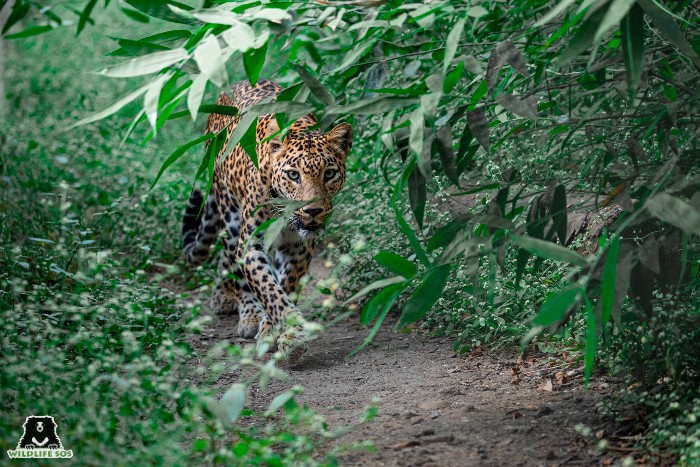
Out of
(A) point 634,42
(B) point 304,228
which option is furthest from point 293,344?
(A) point 634,42

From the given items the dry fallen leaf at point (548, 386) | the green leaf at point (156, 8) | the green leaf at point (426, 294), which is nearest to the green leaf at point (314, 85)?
the green leaf at point (156, 8)

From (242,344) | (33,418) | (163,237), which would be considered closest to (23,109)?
(163,237)

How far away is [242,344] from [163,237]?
70.7 inches

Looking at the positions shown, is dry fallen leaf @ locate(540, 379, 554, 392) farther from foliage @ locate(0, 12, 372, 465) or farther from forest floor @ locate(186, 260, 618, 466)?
foliage @ locate(0, 12, 372, 465)

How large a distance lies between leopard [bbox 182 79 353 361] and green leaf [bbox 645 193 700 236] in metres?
2.41

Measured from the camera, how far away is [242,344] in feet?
19.1

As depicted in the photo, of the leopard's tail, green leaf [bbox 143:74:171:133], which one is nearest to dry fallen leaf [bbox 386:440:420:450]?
green leaf [bbox 143:74:171:133]

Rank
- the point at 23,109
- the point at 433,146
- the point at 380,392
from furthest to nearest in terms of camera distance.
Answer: the point at 23,109 < the point at 380,392 < the point at 433,146

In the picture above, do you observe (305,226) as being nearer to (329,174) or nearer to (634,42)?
(329,174)

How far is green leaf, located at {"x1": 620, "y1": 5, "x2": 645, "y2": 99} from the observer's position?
9.00 feet

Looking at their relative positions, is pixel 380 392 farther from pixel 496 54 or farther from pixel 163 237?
pixel 163 237

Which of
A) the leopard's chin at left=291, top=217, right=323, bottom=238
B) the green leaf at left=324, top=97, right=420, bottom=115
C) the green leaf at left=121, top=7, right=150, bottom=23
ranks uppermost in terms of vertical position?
the green leaf at left=121, top=7, right=150, bottom=23

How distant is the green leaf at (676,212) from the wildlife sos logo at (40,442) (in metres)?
2.09

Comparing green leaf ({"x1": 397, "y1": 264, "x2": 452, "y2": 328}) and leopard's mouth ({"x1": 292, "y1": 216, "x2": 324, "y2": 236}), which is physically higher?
green leaf ({"x1": 397, "y1": 264, "x2": 452, "y2": 328})
